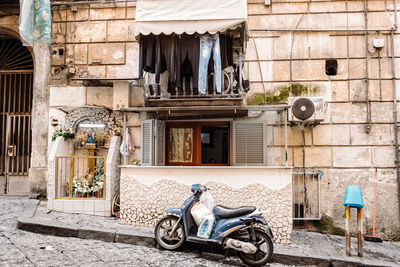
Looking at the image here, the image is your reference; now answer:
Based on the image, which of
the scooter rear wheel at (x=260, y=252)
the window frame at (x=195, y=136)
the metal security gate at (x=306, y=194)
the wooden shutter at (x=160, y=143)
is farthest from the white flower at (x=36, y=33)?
the metal security gate at (x=306, y=194)

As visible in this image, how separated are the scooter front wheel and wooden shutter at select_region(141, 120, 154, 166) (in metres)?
2.58

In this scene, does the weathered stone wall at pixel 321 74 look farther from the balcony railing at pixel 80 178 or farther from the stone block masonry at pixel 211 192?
the stone block masonry at pixel 211 192

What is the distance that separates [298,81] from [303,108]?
1.13 meters

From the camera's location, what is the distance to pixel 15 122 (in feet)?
34.2

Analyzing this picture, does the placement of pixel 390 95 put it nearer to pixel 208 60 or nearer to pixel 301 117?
pixel 301 117

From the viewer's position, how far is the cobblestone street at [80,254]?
16.7 ft

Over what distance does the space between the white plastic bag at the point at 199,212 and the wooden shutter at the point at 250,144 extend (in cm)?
294

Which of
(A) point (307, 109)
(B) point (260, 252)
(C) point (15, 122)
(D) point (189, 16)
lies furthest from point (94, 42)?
(B) point (260, 252)

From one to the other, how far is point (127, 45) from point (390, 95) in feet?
25.1

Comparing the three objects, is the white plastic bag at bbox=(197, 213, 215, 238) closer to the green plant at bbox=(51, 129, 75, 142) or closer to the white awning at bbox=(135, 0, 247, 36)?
the white awning at bbox=(135, 0, 247, 36)

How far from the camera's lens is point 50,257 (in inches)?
205

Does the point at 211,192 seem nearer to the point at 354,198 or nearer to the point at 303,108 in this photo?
the point at 354,198

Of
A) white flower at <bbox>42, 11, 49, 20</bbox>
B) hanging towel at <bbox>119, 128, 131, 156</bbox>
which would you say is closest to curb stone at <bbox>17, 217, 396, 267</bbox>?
hanging towel at <bbox>119, 128, 131, 156</bbox>

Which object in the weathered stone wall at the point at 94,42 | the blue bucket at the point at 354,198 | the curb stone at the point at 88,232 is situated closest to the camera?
the blue bucket at the point at 354,198
